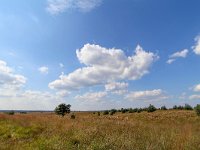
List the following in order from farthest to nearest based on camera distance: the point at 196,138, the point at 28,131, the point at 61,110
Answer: the point at 61,110, the point at 28,131, the point at 196,138

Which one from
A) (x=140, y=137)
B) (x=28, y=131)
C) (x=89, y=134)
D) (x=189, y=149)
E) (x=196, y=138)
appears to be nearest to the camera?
(x=189, y=149)

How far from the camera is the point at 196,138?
905 cm

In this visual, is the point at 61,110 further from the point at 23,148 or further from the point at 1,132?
the point at 23,148

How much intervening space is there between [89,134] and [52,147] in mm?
2531

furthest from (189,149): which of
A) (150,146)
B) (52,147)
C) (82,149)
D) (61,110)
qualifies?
(61,110)

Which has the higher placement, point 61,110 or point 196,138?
point 61,110

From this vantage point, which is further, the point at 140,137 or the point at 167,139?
the point at 140,137

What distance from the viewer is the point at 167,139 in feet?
30.5

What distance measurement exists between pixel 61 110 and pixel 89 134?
43726mm

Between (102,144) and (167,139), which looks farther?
(167,139)

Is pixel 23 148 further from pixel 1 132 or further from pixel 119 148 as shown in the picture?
pixel 1 132

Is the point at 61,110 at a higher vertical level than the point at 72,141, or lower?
higher

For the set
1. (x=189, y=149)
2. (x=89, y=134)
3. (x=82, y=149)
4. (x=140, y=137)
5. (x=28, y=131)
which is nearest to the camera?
(x=189, y=149)

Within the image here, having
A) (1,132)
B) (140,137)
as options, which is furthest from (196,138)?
(1,132)
